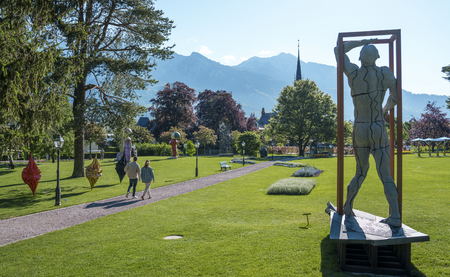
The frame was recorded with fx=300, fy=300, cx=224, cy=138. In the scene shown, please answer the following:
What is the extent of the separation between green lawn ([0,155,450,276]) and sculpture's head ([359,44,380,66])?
3.72m

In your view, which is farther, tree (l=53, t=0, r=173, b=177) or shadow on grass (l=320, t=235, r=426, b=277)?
tree (l=53, t=0, r=173, b=177)

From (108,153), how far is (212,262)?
51.6 m

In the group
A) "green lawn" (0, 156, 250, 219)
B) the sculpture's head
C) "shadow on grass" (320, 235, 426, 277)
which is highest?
the sculpture's head

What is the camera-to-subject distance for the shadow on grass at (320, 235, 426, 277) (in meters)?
5.04

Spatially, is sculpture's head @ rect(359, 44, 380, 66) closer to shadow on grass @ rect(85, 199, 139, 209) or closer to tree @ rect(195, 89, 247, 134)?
shadow on grass @ rect(85, 199, 139, 209)

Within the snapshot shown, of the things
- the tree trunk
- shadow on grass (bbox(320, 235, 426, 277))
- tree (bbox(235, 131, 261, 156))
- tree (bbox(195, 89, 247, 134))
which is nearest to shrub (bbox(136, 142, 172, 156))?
tree (bbox(235, 131, 261, 156))

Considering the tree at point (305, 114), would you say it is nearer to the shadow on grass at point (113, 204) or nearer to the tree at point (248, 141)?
the tree at point (248, 141)

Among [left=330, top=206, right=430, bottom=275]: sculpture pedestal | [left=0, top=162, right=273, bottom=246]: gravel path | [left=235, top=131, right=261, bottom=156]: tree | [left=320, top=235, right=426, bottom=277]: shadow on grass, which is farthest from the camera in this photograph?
[left=235, top=131, right=261, bottom=156]: tree

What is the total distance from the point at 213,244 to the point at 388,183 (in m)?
3.90

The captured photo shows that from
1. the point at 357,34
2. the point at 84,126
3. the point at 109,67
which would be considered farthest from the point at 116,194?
the point at 357,34

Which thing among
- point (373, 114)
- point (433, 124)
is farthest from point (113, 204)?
point (433, 124)

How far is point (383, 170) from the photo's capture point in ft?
18.0

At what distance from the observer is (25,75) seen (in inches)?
339

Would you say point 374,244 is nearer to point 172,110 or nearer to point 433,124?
point 172,110
